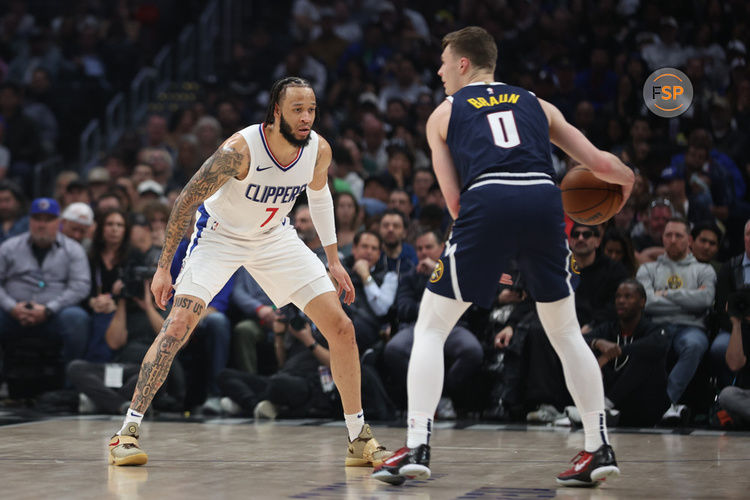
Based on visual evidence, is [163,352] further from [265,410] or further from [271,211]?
[265,410]

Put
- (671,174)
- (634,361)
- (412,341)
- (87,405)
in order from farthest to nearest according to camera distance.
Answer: (671,174)
(87,405)
(412,341)
(634,361)

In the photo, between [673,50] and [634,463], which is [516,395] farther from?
[673,50]

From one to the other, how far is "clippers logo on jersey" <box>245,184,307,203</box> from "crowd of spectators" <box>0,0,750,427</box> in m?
1.72

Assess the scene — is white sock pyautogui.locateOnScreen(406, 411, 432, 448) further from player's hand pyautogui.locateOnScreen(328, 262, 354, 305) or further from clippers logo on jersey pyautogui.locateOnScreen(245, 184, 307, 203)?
clippers logo on jersey pyautogui.locateOnScreen(245, 184, 307, 203)

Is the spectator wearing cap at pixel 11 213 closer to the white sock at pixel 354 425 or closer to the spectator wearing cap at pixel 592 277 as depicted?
the spectator wearing cap at pixel 592 277

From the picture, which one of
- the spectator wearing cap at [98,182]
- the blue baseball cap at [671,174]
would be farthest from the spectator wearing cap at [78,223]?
the blue baseball cap at [671,174]

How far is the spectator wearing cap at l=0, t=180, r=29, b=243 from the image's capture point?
10656 millimetres

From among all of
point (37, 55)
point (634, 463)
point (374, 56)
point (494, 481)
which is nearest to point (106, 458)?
point (494, 481)

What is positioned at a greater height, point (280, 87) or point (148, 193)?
point (148, 193)

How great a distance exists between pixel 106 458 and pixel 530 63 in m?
9.33

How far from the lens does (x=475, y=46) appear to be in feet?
15.6

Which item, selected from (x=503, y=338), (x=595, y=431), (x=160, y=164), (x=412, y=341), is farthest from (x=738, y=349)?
(x=160, y=164)

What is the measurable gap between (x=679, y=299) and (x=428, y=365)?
4169mm

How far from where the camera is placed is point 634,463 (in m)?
5.50
